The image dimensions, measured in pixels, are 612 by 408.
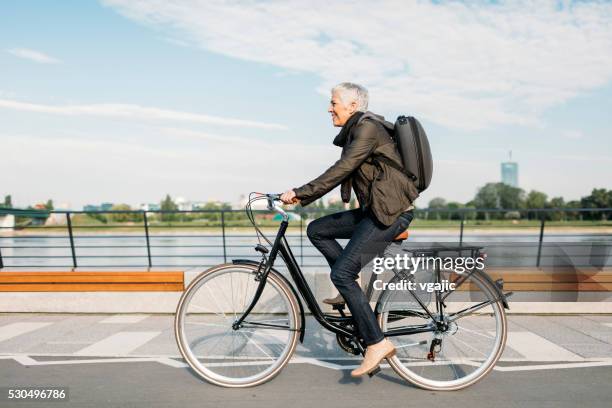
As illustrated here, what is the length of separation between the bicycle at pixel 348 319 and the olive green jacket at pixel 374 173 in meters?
0.35

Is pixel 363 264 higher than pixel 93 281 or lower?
higher

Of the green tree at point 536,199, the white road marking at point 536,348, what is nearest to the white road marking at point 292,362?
the white road marking at point 536,348

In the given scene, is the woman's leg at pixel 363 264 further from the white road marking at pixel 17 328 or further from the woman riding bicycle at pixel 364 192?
the white road marking at pixel 17 328

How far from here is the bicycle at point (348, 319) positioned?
386cm

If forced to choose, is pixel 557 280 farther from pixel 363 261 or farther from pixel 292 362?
pixel 363 261

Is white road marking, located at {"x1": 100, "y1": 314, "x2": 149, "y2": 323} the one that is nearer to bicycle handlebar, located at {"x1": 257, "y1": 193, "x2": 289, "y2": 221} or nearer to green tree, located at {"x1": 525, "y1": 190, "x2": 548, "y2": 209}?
bicycle handlebar, located at {"x1": 257, "y1": 193, "x2": 289, "y2": 221}

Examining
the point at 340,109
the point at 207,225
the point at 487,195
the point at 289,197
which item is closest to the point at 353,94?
the point at 340,109

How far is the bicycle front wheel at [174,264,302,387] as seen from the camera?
153 inches

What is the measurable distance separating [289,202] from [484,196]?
108316mm

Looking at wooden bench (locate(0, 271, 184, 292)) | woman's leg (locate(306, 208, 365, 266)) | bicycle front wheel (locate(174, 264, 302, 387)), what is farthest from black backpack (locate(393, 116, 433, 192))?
wooden bench (locate(0, 271, 184, 292))

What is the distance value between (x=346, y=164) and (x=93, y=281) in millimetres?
4546

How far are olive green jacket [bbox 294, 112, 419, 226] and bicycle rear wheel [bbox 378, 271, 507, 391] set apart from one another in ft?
1.89

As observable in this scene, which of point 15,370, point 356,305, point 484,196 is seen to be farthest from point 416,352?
point 484,196

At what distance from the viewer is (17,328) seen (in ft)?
20.0
